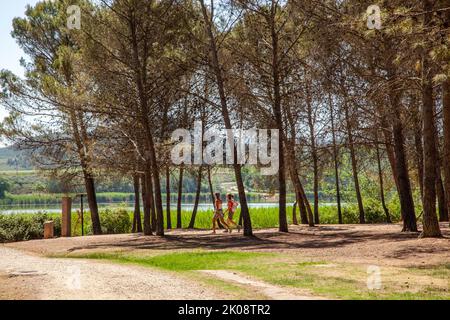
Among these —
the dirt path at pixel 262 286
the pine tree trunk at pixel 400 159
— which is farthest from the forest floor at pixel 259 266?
the pine tree trunk at pixel 400 159

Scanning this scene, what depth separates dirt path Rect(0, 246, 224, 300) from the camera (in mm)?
9156

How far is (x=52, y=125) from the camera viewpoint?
2895cm

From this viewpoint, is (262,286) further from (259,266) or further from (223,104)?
(223,104)

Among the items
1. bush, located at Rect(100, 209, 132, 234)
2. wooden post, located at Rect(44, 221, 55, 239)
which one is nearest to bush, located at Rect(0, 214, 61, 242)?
wooden post, located at Rect(44, 221, 55, 239)

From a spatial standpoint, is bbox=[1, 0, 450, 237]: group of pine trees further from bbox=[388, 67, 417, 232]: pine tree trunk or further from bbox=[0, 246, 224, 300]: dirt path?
bbox=[0, 246, 224, 300]: dirt path

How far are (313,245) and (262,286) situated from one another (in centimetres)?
844

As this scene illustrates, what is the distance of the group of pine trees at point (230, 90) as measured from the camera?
19422mm

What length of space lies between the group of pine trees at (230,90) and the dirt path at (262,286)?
23.0 ft

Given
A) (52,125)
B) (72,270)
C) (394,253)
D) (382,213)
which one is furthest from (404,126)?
(382,213)

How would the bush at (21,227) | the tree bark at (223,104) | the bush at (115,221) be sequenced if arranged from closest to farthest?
the tree bark at (223,104)
the bush at (21,227)
the bush at (115,221)

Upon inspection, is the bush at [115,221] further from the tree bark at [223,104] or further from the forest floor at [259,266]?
the tree bark at [223,104]

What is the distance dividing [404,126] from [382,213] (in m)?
18.4
